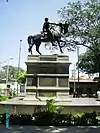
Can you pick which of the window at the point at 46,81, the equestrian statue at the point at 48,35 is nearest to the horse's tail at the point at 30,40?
the equestrian statue at the point at 48,35

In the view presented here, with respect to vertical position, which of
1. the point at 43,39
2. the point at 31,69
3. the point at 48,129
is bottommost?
the point at 48,129

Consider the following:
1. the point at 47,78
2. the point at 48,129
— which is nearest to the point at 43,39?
the point at 47,78

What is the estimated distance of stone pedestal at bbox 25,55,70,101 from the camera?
18.8 m

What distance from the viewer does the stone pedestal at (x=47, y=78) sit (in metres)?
18.8

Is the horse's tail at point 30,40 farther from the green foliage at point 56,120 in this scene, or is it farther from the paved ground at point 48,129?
the paved ground at point 48,129

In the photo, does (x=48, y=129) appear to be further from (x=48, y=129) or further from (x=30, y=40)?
(x=30, y=40)

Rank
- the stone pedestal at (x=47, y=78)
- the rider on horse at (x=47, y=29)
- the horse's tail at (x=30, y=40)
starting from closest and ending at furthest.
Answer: the stone pedestal at (x=47, y=78) → the rider on horse at (x=47, y=29) → the horse's tail at (x=30, y=40)

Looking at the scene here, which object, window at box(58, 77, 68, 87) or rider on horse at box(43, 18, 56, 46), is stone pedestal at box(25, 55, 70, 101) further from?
rider on horse at box(43, 18, 56, 46)

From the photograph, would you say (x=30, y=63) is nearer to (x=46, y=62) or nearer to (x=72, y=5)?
(x=46, y=62)

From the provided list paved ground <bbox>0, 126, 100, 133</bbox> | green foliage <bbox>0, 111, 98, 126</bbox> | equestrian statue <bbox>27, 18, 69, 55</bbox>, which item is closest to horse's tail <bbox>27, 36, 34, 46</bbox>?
equestrian statue <bbox>27, 18, 69, 55</bbox>

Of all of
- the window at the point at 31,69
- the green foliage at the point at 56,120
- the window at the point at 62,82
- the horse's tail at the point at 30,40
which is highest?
the horse's tail at the point at 30,40

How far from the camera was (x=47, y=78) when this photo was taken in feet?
62.1

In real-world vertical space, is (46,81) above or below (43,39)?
below

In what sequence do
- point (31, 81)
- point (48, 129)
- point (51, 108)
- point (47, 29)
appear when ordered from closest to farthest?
point (48, 129) → point (51, 108) → point (31, 81) → point (47, 29)
